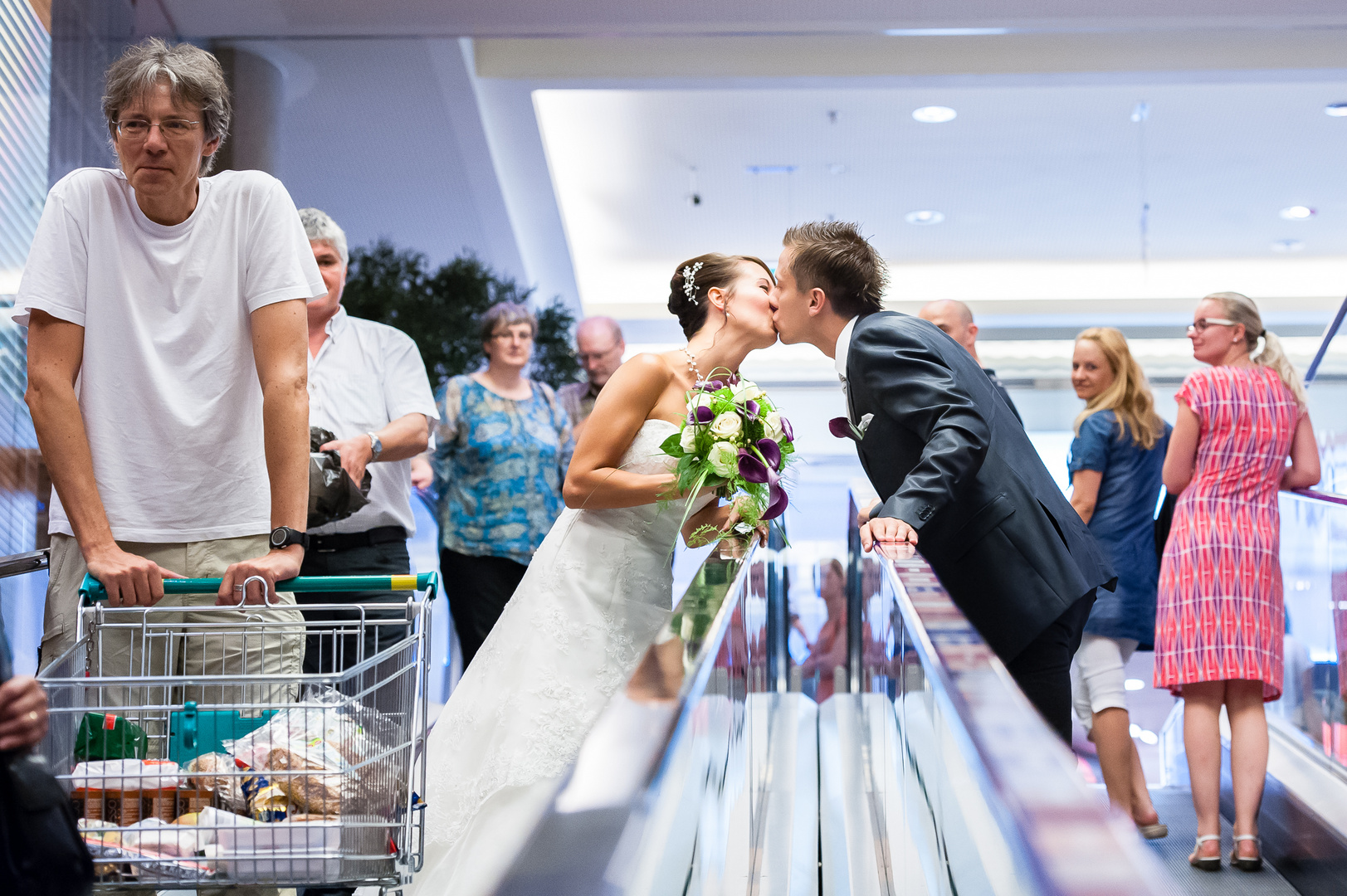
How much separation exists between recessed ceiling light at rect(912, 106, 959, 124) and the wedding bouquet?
5.13 metres

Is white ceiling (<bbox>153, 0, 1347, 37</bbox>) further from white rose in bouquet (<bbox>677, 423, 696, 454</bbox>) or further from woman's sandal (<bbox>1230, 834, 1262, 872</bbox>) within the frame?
woman's sandal (<bbox>1230, 834, 1262, 872</bbox>)

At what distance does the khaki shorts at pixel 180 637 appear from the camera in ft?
6.10

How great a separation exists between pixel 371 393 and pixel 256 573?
83.1 inches

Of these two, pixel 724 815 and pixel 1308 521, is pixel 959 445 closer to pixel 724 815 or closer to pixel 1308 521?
pixel 724 815

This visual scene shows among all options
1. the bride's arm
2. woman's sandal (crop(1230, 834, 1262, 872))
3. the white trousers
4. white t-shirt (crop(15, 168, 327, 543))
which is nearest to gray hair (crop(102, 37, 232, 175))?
white t-shirt (crop(15, 168, 327, 543))

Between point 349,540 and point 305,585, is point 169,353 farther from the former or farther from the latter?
point 349,540

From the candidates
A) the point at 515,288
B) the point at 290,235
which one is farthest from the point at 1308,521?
the point at 515,288

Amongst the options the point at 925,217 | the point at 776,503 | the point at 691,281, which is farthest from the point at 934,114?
the point at 776,503

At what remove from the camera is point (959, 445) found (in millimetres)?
2307

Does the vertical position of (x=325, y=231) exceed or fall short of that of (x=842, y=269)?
it exceeds it

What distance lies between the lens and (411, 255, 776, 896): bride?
2.75 metres

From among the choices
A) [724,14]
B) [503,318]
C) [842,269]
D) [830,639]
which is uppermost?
[724,14]

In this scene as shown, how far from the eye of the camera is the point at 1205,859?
11.9 feet

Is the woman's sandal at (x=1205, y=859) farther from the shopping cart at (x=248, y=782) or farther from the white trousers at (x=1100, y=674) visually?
the shopping cart at (x=248, y=782)
